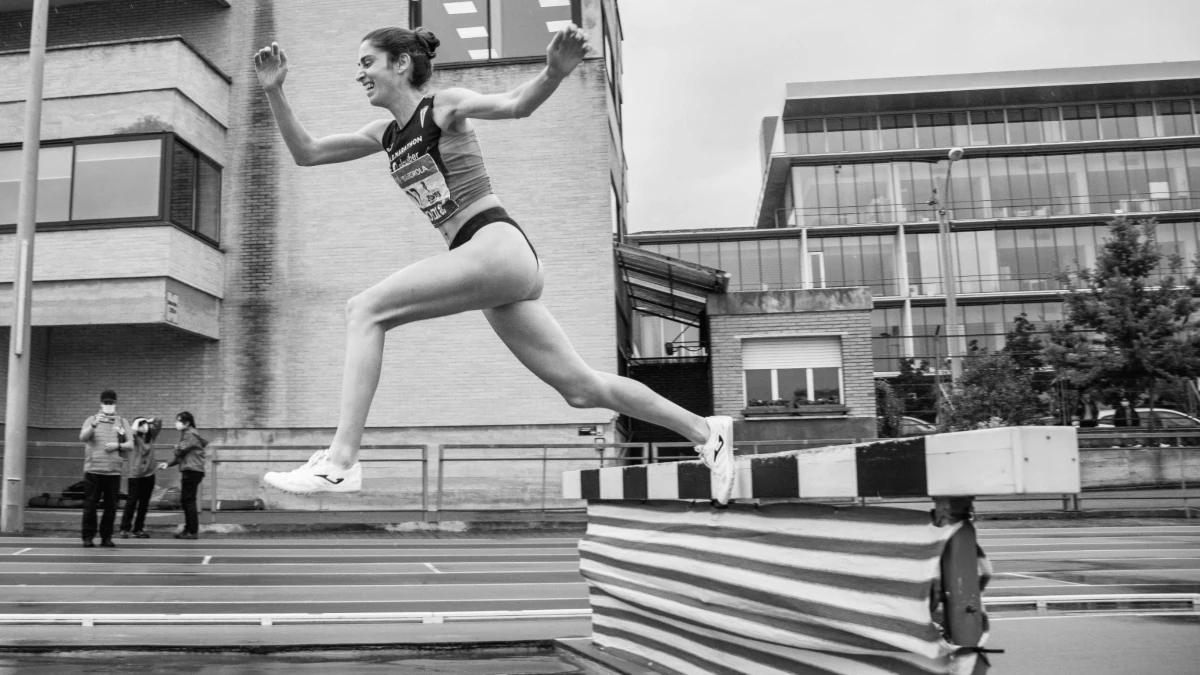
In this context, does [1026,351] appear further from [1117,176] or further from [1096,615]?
[1117,176]

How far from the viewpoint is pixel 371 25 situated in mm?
21812

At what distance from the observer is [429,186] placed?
3812mm

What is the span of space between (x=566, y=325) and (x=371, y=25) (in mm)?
7688

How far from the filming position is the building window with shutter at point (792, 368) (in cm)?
2533

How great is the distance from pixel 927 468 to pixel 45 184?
21.0 metres

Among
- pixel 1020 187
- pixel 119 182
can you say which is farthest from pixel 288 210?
pixel 1020 187

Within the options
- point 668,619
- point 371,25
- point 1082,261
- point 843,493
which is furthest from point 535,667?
point 1082,261

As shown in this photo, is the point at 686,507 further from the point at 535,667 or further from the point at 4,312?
the point at 4,312

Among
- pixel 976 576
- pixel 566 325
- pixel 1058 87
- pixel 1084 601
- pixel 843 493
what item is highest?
pixel 1058 87

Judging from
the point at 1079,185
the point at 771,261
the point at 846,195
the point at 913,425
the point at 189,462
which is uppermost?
the point at 846,195

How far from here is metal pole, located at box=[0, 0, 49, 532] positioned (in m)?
15.1

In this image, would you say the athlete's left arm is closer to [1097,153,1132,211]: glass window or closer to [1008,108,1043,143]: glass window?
[1008,108,1043,143]: glass window

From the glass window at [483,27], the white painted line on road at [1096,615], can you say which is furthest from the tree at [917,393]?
the white painted line on road at [1096,615]

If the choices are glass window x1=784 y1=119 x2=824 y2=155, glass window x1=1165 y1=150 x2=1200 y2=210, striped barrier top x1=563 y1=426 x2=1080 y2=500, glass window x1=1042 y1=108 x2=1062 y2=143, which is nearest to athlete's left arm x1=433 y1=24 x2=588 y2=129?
striped barrier top x1=563 y1=426 x2=1080 y2=500
